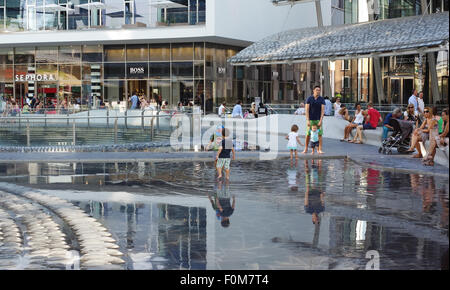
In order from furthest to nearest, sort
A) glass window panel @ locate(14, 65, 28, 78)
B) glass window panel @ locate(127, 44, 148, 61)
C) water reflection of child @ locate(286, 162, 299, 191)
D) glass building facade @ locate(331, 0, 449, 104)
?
1. glass window panel @ locate(14, 65, 28, 78)
2. glass window panel @ locate(127, 44, 148, 61)
3. glass building facade @ locate(331, 0, 449, 104)
4. water reflection of child @ locate(286, 162, 299, 191)

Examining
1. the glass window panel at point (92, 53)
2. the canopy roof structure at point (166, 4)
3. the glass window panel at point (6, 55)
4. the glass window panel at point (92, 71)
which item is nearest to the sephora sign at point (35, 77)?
the glass window panel at point (6, 55)

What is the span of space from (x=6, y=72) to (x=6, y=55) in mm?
1390

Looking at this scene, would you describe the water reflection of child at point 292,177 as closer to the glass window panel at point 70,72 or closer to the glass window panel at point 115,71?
the glass window panel at point 115,71

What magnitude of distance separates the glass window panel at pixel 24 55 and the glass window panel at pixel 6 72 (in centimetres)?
96

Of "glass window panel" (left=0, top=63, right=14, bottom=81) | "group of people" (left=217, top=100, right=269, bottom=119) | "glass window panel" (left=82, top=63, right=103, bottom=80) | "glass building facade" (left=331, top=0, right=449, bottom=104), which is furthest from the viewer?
"glass window panel" (left=0, top=63, right=14, bottom=81)

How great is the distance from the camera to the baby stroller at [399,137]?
19.9m

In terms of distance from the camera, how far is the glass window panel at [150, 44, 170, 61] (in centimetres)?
5106

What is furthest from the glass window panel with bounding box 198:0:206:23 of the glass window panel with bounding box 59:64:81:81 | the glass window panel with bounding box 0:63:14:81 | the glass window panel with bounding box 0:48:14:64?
the glass window panel with bounding box 0:63:14:81

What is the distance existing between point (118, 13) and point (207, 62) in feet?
24.6

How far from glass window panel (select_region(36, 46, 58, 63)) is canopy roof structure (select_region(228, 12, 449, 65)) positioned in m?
20.7

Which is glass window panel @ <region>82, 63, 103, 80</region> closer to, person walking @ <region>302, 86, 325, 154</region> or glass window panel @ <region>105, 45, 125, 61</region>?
glass window panel @ <region>105, 45, 125, 61</region>

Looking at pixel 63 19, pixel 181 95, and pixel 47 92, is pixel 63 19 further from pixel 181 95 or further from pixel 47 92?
pixel 181 95

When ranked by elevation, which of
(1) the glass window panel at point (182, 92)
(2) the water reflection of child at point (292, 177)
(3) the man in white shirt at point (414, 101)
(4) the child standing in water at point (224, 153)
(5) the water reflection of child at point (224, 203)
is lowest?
(5) the water reflection of child at point (224, 203)

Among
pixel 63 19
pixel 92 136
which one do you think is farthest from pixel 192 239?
pixel 63 19
